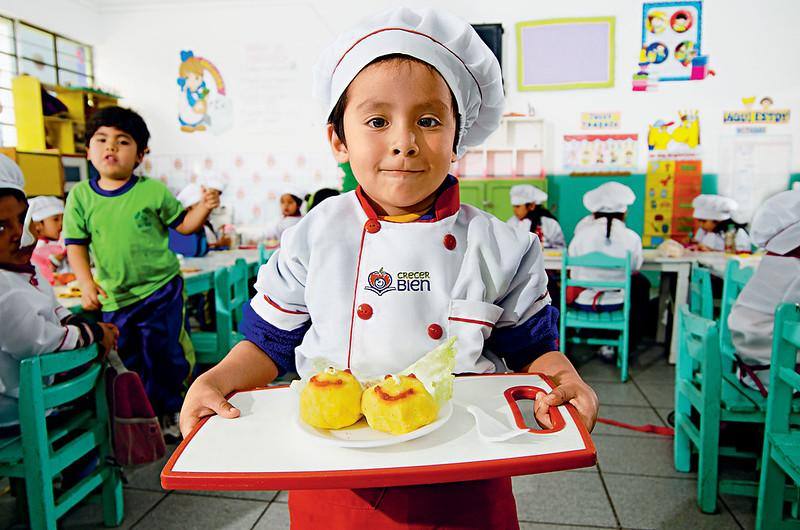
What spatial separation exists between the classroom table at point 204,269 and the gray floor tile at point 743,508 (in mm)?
2861

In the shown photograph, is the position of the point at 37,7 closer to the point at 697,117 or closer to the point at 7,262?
the point at 7,262

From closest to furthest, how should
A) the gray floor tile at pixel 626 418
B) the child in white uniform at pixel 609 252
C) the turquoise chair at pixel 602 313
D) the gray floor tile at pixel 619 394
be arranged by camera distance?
the gray floor tile at pixel 626 418 < the gray floor tile at pixel 619 394 < the turquoise chair at pixel 602 313 < the child in white uniform at pixel 609 252

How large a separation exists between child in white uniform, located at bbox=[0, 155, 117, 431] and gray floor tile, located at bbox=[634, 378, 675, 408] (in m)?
3.15

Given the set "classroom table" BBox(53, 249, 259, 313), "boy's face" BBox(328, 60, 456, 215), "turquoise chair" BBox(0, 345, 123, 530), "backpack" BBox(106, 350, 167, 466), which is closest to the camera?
"boy's face" BBox(328, 60, 456, 215)

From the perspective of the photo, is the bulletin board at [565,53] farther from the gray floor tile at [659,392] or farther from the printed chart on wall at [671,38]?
the gray floor tile at [659,392]

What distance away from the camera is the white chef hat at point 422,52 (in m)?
0.82

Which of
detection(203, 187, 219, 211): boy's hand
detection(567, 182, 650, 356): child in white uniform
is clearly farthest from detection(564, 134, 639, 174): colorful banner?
detection(203, 187, 219, 211): boy's hand

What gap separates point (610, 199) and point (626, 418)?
7.31ft

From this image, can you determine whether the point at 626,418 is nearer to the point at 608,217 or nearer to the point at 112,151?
the point at 608,217

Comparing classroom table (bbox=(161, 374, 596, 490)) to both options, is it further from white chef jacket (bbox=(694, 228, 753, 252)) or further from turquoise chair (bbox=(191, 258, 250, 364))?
white chef jacket (bbox=(694, 228, 753, 252))

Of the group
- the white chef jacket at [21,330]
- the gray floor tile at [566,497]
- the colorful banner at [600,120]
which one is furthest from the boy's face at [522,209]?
the white chef jacket at [21,330]

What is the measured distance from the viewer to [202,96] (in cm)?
669

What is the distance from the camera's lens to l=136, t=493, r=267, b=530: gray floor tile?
2.13 m

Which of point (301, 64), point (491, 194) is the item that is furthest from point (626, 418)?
point (301, 64)
